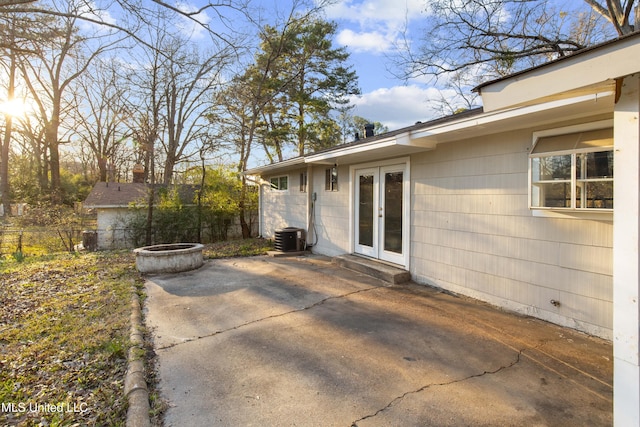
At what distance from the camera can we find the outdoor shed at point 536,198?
5.73 ft

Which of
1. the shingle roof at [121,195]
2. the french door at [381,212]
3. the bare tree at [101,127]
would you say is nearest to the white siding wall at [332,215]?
the french door at [381,212]

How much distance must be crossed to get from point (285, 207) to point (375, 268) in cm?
497

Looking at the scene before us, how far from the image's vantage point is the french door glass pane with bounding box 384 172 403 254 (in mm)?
5891

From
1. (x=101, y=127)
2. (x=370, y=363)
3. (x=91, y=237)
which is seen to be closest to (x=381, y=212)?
(x=370, y=363)

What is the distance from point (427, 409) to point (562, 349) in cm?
185

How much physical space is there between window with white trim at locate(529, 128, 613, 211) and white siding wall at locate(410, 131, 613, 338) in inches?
8.5

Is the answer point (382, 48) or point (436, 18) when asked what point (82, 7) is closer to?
point (382, 48)

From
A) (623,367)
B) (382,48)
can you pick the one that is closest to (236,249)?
(382,48)

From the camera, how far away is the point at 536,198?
147 inches

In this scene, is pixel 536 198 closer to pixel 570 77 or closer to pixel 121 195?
pixel 570 77

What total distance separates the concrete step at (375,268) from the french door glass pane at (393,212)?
403 millimetres

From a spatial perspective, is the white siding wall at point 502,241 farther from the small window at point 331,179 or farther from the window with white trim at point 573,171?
the small window at point 331,179

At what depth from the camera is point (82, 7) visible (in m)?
4.65

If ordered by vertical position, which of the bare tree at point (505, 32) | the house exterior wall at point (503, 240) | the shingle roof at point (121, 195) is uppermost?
the bare tree at point (505, 32)
